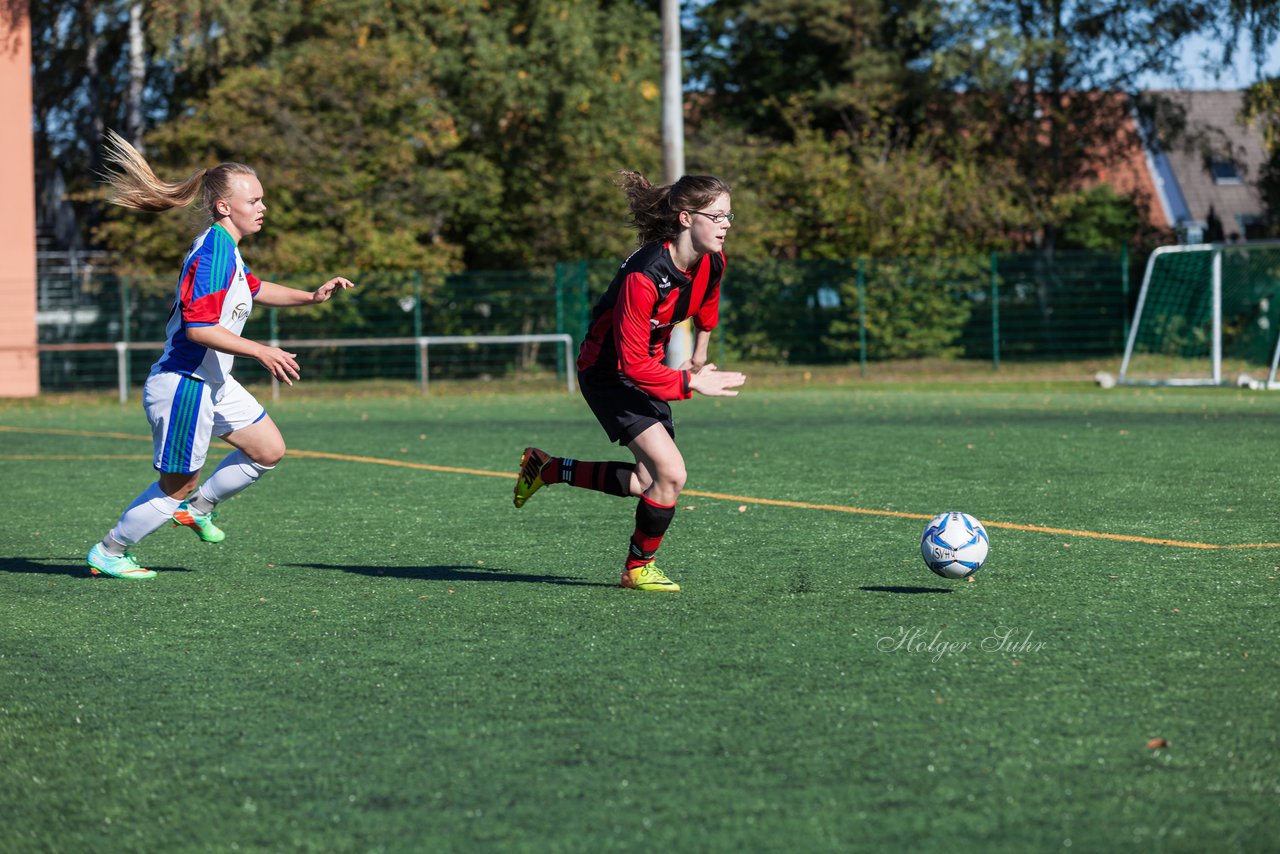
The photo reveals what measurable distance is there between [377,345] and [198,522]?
61.6 feet

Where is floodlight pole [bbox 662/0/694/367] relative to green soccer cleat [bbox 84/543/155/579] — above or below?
above

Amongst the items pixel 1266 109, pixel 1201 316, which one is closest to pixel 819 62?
pixel 1266 109

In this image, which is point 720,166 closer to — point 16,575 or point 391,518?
point 391,518

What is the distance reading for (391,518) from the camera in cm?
899

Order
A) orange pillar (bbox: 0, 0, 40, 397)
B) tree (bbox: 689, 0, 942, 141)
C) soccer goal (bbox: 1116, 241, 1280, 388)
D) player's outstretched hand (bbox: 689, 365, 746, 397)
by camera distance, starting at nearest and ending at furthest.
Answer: player's outstretched hand (bbox: 689, 365, 746, 397), soccer goal (bbox: 1116, 241, 1280, 388), orange pillar (bbox: 0, 0, 40, 397), tree (bbox: 689, 0, 942, 141)

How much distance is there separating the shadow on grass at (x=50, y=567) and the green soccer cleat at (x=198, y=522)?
0.62 ft

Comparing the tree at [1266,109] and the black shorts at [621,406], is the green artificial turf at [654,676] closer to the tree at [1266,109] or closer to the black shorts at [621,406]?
the black shorts at [621,406]

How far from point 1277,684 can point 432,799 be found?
8.06ft

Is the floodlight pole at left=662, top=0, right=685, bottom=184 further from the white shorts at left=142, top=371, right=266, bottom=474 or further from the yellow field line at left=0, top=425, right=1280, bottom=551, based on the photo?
the white shorts at left=142, top=371, right=266, bottom=474

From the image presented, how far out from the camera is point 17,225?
25.1 metres

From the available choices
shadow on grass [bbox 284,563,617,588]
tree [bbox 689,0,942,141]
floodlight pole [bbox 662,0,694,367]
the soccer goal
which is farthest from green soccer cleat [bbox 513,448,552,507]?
tree [bbox 689,0,942,141]

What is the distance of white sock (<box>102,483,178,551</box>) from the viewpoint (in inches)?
266

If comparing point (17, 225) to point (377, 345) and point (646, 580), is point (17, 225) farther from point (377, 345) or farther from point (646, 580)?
point (646, 580)

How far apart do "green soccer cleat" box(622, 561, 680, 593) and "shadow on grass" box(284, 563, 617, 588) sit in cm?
14
